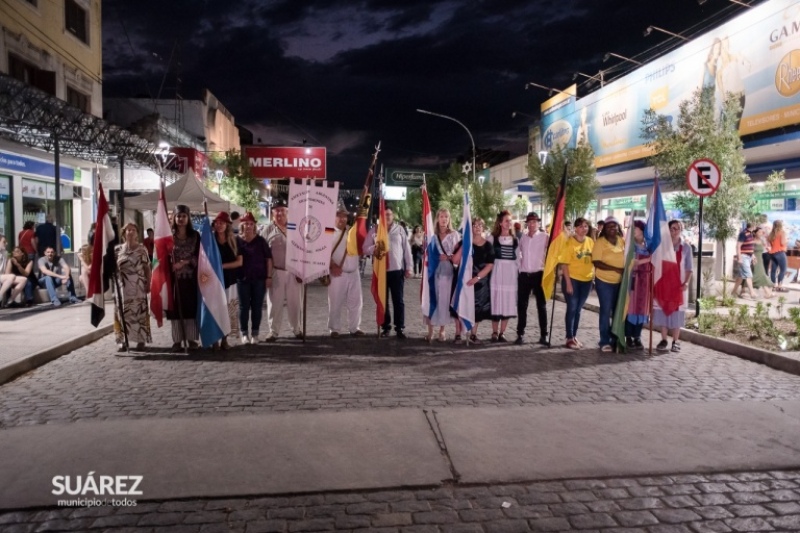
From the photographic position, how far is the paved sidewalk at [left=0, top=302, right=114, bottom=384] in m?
7.58

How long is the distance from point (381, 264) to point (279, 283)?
1569mm

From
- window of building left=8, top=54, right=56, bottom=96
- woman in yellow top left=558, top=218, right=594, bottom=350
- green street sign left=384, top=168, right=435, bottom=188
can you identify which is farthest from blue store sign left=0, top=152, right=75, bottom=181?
green street sign left=384, top=168, right=435, bottom=188

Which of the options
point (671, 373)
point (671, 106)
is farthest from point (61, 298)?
point (671, 106)

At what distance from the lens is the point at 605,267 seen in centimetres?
873

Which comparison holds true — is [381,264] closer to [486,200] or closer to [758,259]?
[758,259]

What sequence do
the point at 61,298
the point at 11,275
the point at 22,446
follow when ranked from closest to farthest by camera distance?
1. the point at 22,446
2. the point at 11,275
3. the point at 61,298

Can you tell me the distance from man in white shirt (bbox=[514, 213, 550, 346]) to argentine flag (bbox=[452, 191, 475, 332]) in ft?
2.59

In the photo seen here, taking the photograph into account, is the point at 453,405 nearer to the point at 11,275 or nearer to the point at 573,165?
the point at 11,275

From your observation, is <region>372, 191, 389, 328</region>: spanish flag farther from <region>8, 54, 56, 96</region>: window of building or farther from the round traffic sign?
<region>8, 54, 56, 96</region>: window of building

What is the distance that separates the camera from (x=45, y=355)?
8.04m

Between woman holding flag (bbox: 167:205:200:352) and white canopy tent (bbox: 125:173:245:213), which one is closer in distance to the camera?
woman holding flag (bbox: 167:205:200:352)

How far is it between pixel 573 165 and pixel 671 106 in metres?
4.04

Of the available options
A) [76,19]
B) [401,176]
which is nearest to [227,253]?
[76,19]

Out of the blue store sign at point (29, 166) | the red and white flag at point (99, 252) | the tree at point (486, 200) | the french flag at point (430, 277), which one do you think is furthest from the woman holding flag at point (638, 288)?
the tree at point (486, 200)
